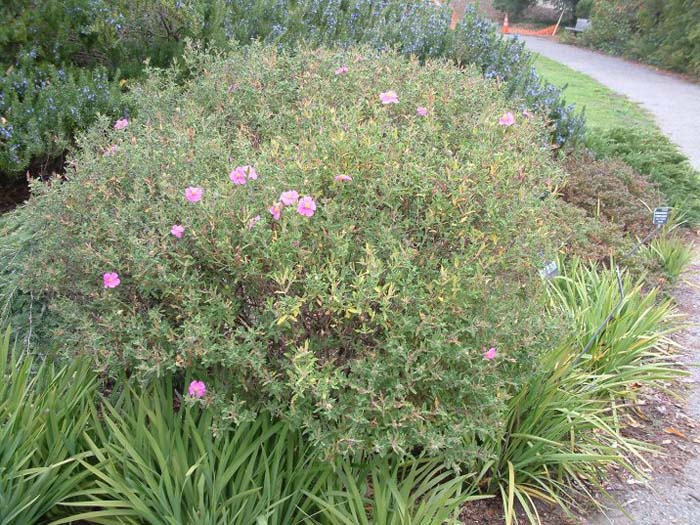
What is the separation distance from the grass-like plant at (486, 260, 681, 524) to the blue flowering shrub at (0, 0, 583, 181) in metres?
1.84

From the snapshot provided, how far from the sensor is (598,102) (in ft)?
39.8

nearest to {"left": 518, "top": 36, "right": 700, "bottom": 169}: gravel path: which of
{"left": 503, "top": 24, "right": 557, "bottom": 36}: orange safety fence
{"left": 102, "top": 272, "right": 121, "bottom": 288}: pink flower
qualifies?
{"left": 503, "top": 24, "right": 557, "bottom": 36}: orange safety fence

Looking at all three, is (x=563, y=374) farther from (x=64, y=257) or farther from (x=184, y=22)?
(x=184, y=22)

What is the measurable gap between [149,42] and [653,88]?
42.4ft

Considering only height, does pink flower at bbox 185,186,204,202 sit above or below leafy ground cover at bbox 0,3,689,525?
above

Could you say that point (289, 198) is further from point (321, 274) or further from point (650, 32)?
point (650, 32)

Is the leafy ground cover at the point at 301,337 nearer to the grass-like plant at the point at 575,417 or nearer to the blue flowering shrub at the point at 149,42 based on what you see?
the grass-like plant at the point at 575,417

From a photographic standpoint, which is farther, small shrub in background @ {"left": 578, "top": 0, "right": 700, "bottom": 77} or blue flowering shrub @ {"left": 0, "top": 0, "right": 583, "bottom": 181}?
small shrub in background @ {"left": 578, "top": 0, "right": 700, "bottom": 77}

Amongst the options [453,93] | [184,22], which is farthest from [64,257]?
[184,22]

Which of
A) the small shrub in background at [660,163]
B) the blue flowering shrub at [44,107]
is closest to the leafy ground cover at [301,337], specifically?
the blue flowering shrub at [44,107]

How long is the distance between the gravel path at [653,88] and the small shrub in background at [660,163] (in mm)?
1429

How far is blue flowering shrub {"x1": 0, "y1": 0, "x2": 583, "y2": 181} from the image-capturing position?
4277 millimetres

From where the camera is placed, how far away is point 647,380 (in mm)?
3533

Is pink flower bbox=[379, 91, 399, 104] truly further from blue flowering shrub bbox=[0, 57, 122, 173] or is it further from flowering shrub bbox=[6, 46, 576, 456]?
blue flowering shrub bbox=[0, 57, 122, 173]
